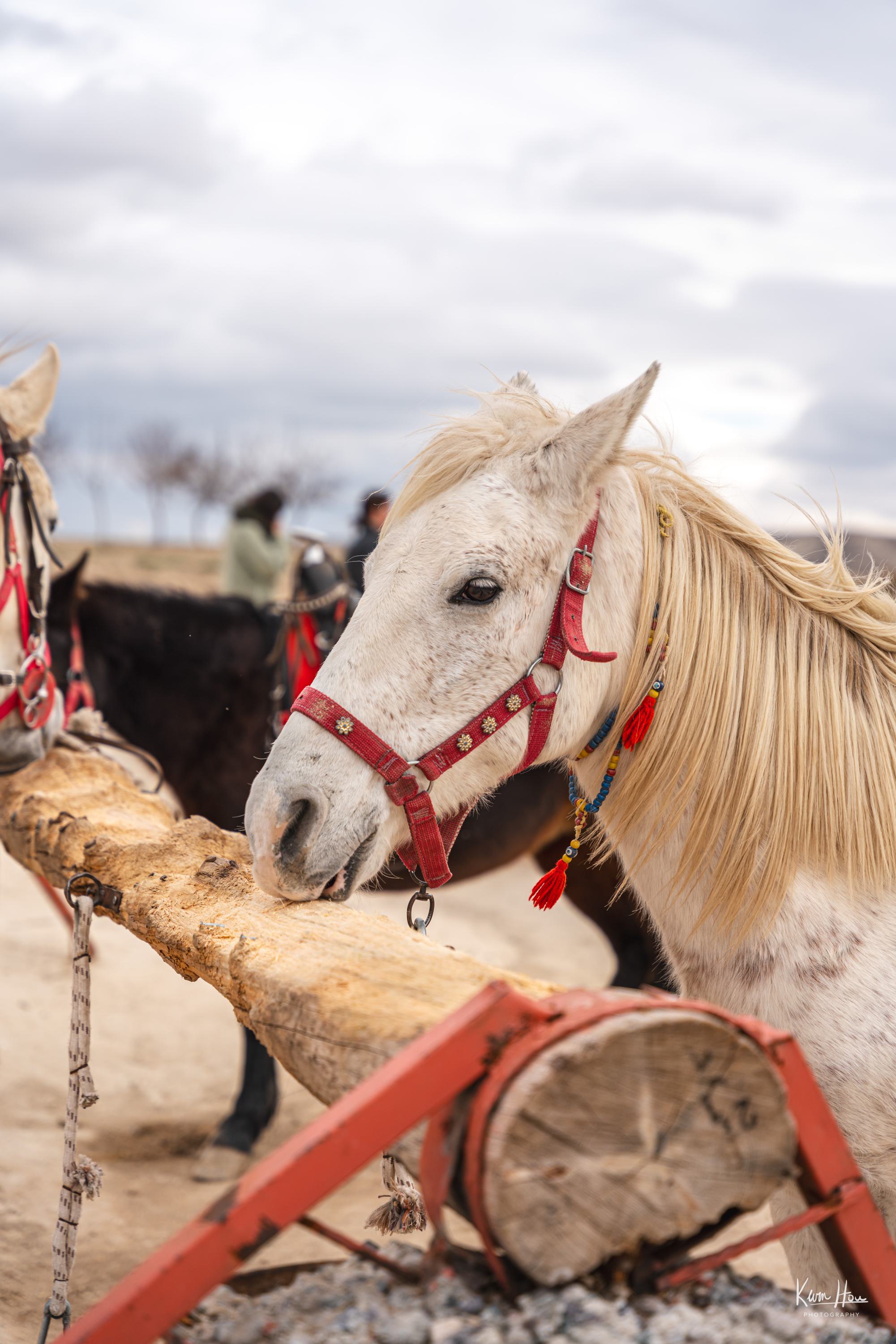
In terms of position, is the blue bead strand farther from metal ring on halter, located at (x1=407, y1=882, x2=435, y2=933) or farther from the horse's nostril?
the horse's nostril

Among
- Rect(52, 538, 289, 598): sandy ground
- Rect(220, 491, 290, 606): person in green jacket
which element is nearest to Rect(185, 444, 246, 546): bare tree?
Rect(52, 538, 289, 598): sandy ground

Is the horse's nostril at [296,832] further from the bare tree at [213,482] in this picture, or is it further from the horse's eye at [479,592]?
the bare tree at [213,482]

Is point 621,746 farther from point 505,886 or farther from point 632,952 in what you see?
point 505,886

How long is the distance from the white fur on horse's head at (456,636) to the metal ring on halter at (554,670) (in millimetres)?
10

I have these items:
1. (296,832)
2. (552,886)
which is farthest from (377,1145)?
(552,886)

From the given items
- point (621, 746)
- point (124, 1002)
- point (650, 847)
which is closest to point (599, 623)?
point (621, 746)

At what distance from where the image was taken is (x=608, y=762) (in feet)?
6.05

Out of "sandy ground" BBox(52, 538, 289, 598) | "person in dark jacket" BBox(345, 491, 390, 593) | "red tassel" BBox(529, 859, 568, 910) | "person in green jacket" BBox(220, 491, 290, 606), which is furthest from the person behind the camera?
"sandy ground" BBox(52, 538, 289, 598)

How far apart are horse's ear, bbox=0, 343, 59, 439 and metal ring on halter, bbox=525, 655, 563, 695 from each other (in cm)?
210

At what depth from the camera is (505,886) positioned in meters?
7.82

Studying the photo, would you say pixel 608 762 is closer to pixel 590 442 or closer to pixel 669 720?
pixel 669 720

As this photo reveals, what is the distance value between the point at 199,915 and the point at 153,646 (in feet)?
7.62

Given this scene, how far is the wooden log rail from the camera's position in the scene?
0.97 metres

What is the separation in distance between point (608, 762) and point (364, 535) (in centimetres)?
320
